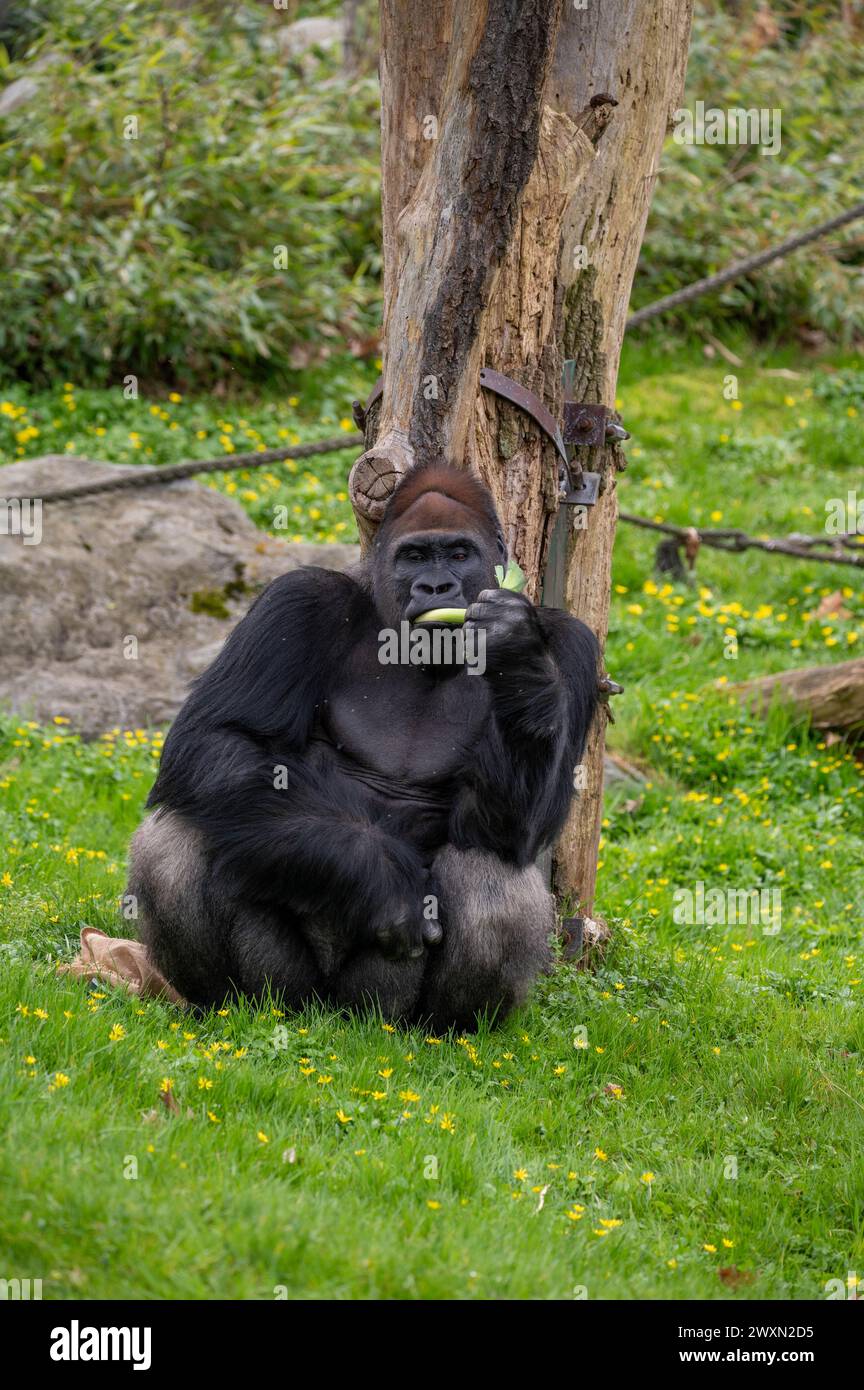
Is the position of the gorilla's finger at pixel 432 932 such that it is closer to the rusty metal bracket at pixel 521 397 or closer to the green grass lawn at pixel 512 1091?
the green grass lawn at pixel 512 1091

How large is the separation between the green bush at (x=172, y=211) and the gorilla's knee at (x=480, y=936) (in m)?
7.46

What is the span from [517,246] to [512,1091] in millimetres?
2685

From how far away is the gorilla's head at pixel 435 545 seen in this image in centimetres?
486

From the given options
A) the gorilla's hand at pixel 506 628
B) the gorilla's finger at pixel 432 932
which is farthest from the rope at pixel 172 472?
the gorilla's finger at pixel 432 932

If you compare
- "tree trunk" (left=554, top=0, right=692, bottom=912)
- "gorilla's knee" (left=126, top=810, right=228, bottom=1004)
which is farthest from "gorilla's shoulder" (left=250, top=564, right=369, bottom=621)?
"tree trunk" (left=554, top=0, right=692, bottom=912)

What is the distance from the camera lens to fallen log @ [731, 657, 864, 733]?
26.5 ft

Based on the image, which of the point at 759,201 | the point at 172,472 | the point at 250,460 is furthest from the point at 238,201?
the point at 250,460

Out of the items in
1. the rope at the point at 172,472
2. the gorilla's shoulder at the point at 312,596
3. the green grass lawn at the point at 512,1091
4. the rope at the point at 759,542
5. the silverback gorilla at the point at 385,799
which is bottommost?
the green grass lawn at the point at 512,1091

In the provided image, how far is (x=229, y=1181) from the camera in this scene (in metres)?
3.47

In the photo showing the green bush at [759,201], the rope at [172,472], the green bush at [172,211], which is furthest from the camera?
the green bush at [759,201]

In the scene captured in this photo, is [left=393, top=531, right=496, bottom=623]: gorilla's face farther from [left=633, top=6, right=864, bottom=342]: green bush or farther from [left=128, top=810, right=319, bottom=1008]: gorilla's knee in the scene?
[left=633, top=6, right=864, bottom=342]: green bush

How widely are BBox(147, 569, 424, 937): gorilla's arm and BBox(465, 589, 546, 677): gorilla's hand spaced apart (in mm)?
617

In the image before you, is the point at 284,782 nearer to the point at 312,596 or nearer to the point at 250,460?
the point at 312,596

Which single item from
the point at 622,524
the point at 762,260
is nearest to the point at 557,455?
the point at 762,260
